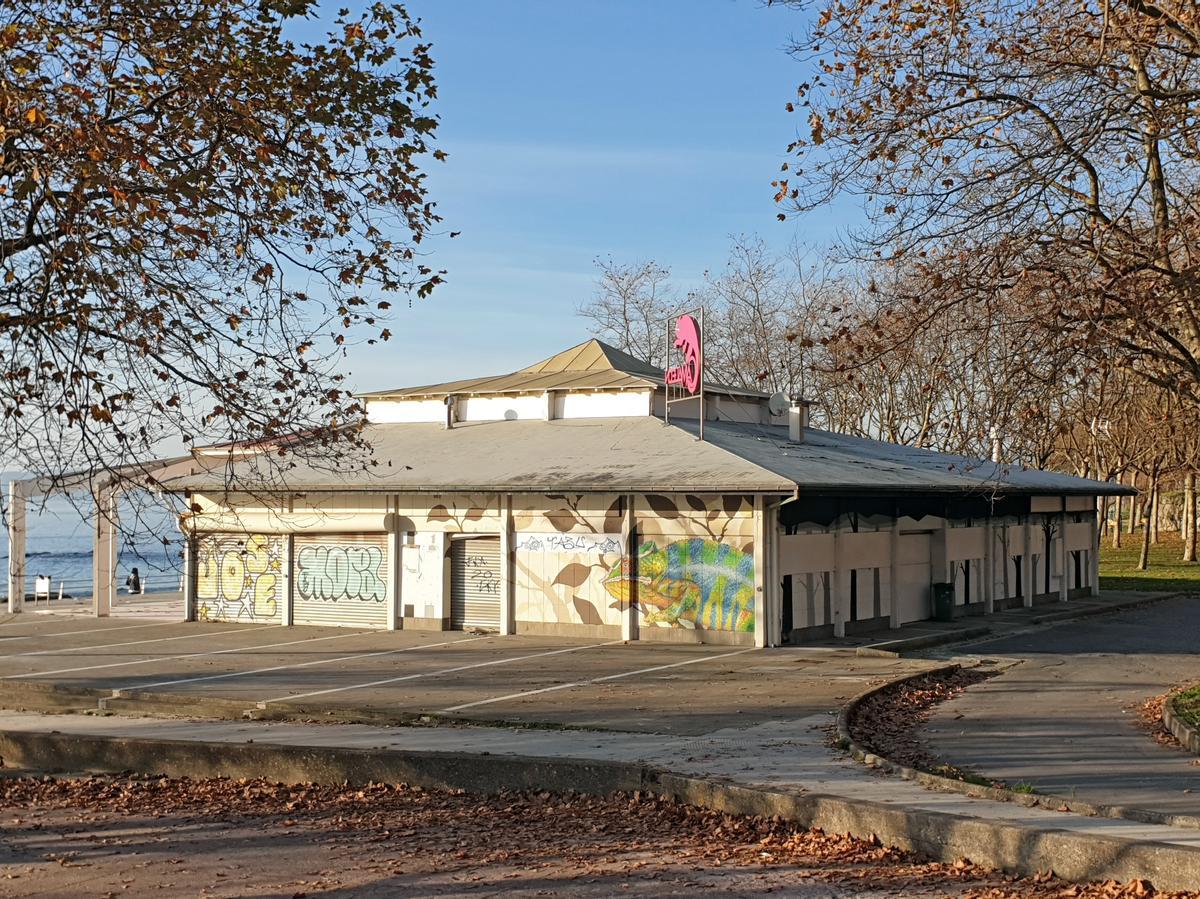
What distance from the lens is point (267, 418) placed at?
43.3 ft

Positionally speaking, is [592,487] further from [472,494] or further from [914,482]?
[914,482]

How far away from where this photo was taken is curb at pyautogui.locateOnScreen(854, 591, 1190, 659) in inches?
939

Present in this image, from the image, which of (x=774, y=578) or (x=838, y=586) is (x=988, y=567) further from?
(x=774, y=578)

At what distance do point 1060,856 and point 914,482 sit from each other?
63.1 feet

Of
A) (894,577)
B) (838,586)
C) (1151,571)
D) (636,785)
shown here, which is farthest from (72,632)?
(1151,571)

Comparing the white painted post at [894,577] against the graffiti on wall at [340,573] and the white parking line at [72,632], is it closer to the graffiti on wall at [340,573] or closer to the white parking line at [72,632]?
the graffiti on wall at [340,573]

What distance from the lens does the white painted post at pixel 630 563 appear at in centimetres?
2608

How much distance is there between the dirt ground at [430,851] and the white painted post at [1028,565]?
2556cm

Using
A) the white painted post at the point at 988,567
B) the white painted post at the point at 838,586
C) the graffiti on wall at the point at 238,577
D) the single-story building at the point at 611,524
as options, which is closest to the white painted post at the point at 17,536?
the single-story building at the point at 611,524

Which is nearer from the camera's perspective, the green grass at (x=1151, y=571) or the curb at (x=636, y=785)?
the curb at (x=636, y=785)

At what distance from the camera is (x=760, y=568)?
973 inches

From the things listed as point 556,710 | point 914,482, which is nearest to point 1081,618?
point 914,482

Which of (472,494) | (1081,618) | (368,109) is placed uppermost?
(368,109)

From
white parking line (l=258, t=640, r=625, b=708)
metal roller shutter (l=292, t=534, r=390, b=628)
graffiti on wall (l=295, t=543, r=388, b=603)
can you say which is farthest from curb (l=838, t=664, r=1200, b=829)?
graffiti on wall (l=295, t=543, r=388, b=603)
